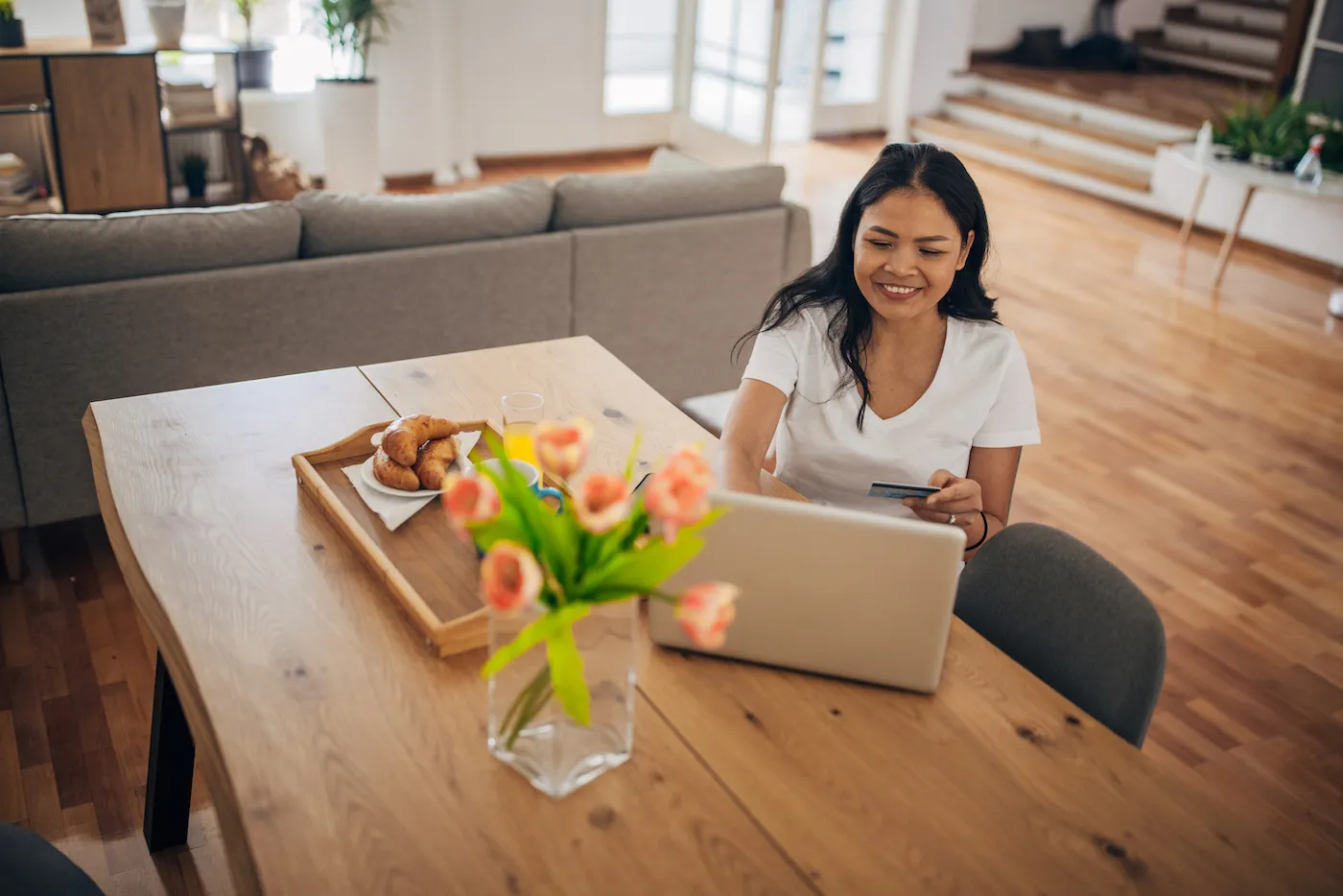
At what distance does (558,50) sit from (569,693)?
20.2 feet

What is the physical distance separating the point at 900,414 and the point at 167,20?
449 cm

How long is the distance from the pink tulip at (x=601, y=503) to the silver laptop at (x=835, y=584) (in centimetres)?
27

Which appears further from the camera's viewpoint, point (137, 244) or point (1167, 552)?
point (1167, 552)

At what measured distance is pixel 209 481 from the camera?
1.68 m

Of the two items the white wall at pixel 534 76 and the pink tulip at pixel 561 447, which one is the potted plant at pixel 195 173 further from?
the pink tulip at pixel 561 447

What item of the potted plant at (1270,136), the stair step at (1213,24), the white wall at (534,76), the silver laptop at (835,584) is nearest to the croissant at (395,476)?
the silver laptop at (835,584)

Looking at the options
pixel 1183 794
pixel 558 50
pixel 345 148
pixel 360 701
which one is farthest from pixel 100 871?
pixel 558 50

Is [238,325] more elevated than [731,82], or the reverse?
[731,82]

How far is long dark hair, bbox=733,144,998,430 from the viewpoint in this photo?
1.77 metres

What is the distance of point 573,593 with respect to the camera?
1.08 m

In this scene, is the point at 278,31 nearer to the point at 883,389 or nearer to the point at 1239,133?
the point at 1239,133

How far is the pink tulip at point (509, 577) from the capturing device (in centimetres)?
98

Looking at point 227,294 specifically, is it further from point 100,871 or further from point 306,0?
point 306,0

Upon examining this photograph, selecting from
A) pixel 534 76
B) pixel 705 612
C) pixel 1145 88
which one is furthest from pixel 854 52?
pixel 705 612
